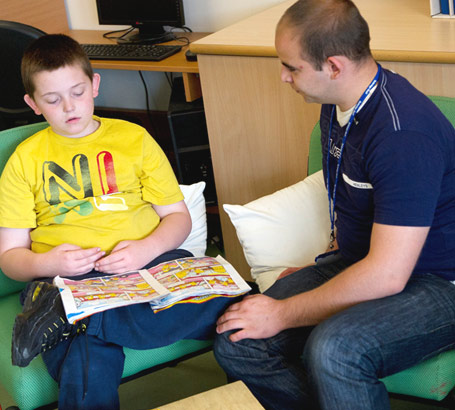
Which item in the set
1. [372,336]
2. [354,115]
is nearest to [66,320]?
[372,336]

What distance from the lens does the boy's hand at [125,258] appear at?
164cm

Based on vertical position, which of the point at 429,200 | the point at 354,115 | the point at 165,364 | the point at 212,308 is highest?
the point at 354,115

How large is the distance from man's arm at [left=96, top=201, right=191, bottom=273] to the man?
0.96 feet

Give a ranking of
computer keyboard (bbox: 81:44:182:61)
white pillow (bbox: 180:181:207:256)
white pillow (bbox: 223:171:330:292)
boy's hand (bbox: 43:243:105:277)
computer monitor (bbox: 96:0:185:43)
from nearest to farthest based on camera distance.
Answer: boy's hand (bbox: 43:243:105:277), white pillow (bbox: 223:171:330:292), white pillow (bbox: 180:181:207:256), computer keyboard (bbox: 81:44:182:61), computer monitor (bbox: 96:0:185:43)

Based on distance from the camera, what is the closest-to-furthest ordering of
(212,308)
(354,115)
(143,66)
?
(354,115), (212,308), (143,66)

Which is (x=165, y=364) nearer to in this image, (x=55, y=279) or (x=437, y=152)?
(x=55, y=279)

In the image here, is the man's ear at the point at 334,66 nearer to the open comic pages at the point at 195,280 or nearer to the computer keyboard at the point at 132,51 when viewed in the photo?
the open comic pages at the point at 195,280

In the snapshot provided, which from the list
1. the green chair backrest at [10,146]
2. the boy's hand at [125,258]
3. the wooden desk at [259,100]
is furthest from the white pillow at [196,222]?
the green chair backrest at [10,146]

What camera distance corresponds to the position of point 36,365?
1520 millimetres

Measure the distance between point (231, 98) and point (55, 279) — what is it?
0.93 metres

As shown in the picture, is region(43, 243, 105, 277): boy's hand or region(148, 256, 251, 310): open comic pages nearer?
region(148, 256, 251, 310): open comic pages

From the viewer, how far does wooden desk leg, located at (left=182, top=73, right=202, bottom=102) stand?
2.43 metres

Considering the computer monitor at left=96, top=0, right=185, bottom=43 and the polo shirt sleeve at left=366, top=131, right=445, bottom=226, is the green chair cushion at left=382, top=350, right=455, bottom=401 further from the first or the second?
the computer monitor at left=96, top=0, right=185, bottom=43

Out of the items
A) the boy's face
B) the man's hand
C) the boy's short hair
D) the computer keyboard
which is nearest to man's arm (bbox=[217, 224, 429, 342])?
the man's hand
